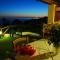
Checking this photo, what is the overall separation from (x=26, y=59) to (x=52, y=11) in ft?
22.6

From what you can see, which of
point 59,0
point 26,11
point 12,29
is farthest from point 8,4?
point 59,0

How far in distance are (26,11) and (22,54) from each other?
902 inches

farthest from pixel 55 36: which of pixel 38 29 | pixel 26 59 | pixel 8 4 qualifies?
pixel 8 4

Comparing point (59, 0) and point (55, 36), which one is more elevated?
point (59, 0)

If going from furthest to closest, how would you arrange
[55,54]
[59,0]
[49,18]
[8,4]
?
[8,4]
[49,18]
[59,0]
[55,54]

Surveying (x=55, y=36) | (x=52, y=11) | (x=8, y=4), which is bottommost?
(x=55, y=36)

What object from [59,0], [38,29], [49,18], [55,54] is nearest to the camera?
[55,54]

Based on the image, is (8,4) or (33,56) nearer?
(33,56)

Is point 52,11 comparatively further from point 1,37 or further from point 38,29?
point 1,37

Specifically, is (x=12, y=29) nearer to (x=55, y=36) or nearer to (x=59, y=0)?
(x=59, y=0)

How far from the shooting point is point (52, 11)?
10328 mm

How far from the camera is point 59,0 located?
26.6 feet

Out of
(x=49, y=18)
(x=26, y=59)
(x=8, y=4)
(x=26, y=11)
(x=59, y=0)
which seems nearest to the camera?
(x=26, y=59)

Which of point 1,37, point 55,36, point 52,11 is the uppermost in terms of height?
point 52,11
